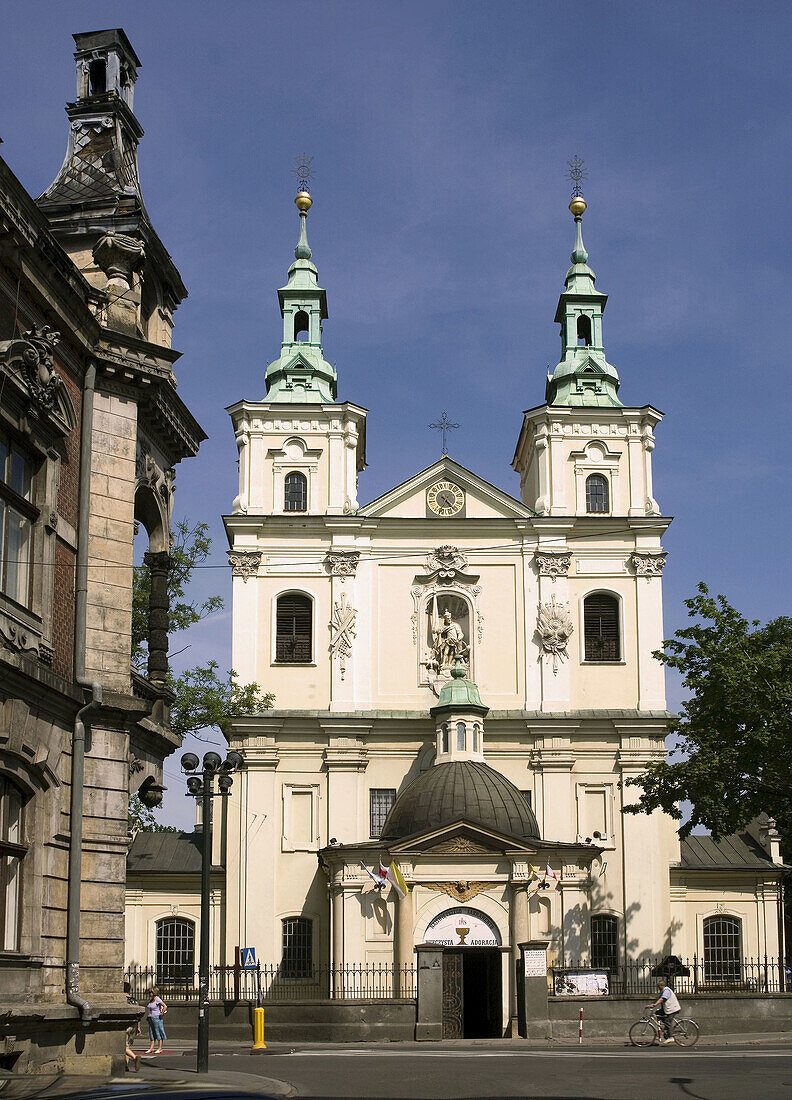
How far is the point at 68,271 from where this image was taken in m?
16.1

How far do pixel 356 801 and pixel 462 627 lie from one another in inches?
264

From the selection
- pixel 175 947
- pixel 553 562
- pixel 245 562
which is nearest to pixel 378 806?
pixel 175 947

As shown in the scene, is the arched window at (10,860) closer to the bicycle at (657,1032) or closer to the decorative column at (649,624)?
the bicycle at (657,1032)

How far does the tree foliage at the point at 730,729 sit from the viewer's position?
34.9m

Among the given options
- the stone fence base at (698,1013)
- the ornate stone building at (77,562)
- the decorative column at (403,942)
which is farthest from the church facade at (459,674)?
the ornate stone building at (77,562)

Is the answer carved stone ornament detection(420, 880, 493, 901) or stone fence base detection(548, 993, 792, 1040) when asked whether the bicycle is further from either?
carved stone ornament detection(420, 880, 493, 901)

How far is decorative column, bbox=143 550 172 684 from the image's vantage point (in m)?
19.5

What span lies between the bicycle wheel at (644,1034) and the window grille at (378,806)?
16462 millimetres

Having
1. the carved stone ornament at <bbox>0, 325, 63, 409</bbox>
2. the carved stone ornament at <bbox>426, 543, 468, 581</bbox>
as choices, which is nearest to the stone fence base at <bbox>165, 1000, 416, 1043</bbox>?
the carved stone ornament at <bbox>426, 543, 468, 581</bbox>

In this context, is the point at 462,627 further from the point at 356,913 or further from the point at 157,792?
the point at 157,792

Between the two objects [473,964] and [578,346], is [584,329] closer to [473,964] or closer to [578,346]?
[578,346]

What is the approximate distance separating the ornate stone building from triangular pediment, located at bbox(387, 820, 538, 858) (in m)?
20.6

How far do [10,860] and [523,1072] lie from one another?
411 inches

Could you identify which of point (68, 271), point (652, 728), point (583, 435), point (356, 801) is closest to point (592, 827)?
point (652, 728)
